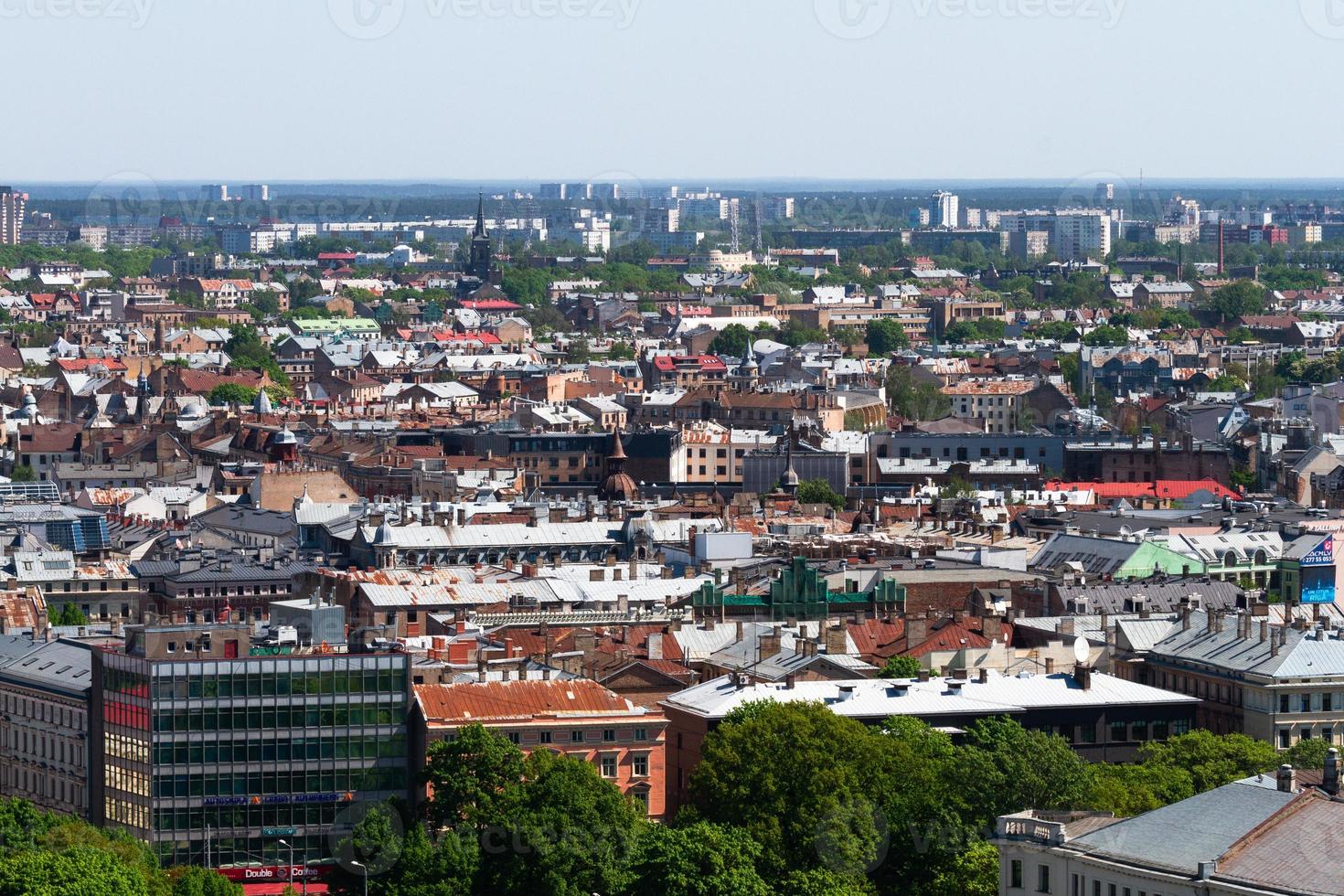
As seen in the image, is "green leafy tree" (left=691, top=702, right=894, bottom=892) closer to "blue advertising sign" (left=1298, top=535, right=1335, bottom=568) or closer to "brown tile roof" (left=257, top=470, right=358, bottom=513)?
"blue advertising sign" (left=1298, top=535, right=1335, bottom=568)

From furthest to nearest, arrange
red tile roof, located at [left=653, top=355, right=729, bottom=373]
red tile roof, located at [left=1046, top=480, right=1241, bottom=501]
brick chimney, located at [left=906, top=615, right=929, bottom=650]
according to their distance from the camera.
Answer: red tile roof, located at [left=653, top=355, right=729, bottom=373]
red tile roof, located at [left=1046, top=480, right=1241, bottom=501]
brick chimney, located at [left=906, top=615, right=929, bottom=650]

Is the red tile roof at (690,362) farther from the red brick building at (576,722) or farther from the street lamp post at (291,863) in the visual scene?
the street lamp post at (291,863)

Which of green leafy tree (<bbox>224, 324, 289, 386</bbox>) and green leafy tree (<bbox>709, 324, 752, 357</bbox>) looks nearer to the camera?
green leafy tree (<bbox>224, 324, 289, 386</bbox>)

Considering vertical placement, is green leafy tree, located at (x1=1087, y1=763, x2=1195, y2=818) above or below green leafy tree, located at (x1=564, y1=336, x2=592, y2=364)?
above

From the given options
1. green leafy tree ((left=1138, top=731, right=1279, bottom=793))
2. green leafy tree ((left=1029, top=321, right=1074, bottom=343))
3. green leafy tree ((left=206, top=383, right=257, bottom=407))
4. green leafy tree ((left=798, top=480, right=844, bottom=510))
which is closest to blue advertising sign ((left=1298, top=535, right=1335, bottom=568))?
green leafy tree ((left=1138, top=731, right=1279, bottom=793))

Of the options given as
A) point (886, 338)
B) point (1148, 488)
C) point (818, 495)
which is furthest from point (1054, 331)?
point (818, 495)

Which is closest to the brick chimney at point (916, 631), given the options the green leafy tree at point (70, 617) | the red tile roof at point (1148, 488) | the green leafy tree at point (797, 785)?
the green leafy tree at point (797, 785)
